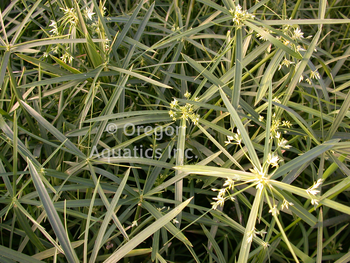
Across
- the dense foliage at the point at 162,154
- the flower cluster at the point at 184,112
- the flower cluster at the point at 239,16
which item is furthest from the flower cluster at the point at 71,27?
the flower cluster at the point at 239,16

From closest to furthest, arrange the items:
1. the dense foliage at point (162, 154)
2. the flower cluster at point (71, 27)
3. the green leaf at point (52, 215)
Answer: the green leaf at point (52, 215) → the dense foliage at point (162, 154) → the flower cluster at point (71, 27)

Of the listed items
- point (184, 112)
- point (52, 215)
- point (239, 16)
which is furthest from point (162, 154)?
point (239, 16)

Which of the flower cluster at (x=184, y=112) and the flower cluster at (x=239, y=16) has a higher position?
the flower cluster at (x=239, y=16)

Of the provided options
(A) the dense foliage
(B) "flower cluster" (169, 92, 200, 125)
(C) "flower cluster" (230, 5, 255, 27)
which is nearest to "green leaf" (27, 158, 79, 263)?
(A) the dense foliage

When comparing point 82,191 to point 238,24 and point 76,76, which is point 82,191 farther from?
point 238,24

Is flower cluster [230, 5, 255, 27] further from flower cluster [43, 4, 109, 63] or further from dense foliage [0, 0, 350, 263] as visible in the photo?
flower cluster [43, 4, 109, 63]

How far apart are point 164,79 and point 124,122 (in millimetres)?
342

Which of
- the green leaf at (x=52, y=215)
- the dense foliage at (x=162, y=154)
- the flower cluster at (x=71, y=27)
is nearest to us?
the green leaf at (x=52, y=215)

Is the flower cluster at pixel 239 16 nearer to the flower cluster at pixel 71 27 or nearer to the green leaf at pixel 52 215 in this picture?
the flower cluster at pixel 71 27

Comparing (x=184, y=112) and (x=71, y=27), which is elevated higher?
(x=71, y=27)

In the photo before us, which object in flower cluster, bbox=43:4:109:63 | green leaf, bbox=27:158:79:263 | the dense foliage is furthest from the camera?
flower cluster, bbox=43:4:109:63

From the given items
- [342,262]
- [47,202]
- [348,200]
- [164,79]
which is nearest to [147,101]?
[164,79]

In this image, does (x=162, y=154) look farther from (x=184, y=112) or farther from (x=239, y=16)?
(x=239, y=16)

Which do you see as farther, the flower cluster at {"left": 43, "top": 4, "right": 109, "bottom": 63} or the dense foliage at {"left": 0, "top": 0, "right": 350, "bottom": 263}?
the flower cluster at {"left": 43, "top": 4, "right": 109, "bottom": 63}
